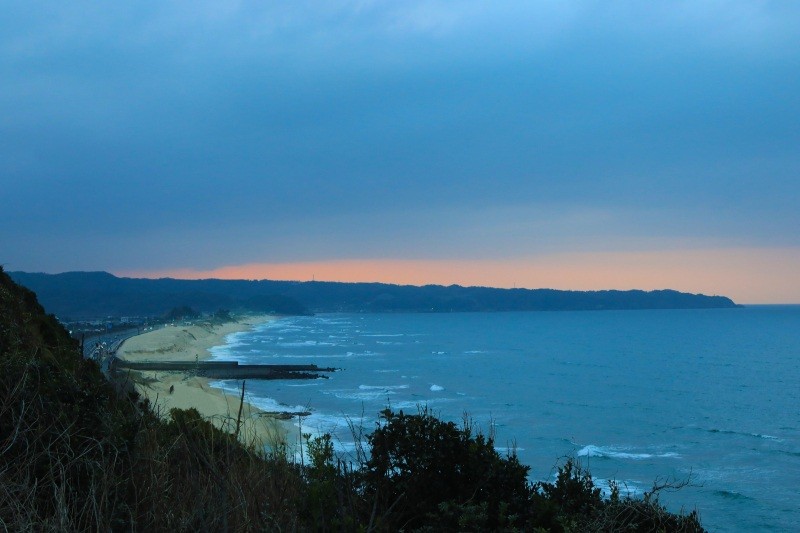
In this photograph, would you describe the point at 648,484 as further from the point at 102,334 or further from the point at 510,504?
the point at 102,334

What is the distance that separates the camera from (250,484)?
471cm

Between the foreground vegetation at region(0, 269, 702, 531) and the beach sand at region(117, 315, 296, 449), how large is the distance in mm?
744

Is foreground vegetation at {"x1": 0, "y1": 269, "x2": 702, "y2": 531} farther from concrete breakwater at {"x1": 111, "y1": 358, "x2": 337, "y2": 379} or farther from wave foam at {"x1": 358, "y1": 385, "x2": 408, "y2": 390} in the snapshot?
concrete breakwater at {"x1": 111, "y1": 358, "x2": 337, "y2": 379}

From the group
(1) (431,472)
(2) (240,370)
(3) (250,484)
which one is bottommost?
(2) (240,370)

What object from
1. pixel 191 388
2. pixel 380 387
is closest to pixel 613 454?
pixel 380 387

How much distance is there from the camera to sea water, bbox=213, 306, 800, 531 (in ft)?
84.3

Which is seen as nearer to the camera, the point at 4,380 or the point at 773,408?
the point at 4,380

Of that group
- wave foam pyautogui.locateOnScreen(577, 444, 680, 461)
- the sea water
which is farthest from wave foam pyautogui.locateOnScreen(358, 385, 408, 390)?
wave foam pyautogui.locateOnScreen(577, 444, 680, 461)

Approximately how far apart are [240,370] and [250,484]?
185ft

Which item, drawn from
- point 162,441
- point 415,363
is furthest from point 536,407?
point 162,441

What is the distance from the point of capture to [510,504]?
5289 mm

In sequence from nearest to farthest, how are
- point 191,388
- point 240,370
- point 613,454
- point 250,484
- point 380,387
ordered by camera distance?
point 250,484 → point 613,454 → point 191,388 → point 380,387 → point 240,370

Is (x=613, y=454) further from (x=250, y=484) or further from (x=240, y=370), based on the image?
(x=240, y=370)

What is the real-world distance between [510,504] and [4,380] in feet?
12.1
